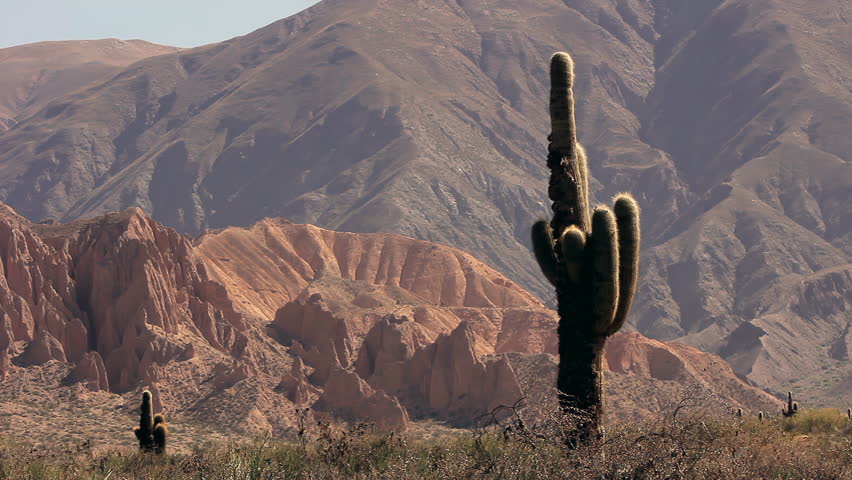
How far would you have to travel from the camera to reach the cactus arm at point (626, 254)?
2358 cm

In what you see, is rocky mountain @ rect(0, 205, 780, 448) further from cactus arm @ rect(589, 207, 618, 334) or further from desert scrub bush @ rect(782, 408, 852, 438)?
cactus arm @ rect(589, 207, 618, 334)

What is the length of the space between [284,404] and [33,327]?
15.8m

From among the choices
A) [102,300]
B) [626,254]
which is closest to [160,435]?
[626,254]

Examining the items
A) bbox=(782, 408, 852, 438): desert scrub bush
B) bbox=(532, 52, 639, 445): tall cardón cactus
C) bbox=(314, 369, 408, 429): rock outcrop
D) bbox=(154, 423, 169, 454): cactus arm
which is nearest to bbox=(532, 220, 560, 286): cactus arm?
bbox=(532, 52, 639, 445): tall cardón cactus

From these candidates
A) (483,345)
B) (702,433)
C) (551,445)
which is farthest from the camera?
(483,345)

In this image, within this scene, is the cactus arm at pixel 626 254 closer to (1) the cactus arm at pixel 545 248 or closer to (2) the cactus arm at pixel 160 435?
(1) the cactus arm at pixel 545 248

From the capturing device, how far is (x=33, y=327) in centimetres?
7169

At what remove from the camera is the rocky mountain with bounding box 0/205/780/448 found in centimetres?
6606

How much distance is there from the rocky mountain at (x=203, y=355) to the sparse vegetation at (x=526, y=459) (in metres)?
30.1

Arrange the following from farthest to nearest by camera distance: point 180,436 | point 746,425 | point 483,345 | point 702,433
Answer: point 483,345 → point 180,436 → point 746,425 → point 702,433

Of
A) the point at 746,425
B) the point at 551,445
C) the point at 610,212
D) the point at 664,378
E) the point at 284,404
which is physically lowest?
the point at 664,378

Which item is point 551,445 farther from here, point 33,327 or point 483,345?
point 483,345

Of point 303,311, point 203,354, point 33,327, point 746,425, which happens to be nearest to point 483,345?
point 303,311

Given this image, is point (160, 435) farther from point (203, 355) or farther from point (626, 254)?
point (203, 355)
